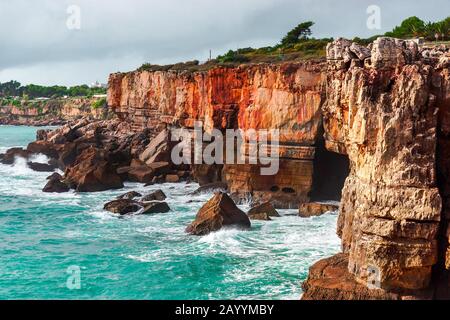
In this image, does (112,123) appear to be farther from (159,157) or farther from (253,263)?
(253,263)

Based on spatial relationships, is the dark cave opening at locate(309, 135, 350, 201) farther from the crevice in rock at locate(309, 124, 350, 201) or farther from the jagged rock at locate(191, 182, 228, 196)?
the jagged rock at locate(191, 182, 228, 196)

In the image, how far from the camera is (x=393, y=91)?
13.9 meters

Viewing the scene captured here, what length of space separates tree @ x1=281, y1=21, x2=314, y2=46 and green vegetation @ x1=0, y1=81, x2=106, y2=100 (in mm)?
110623

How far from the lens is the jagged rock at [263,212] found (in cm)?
2726

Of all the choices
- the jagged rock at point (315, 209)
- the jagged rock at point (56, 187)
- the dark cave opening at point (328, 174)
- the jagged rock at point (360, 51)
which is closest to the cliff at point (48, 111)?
the jagged rock at point (56, 187)

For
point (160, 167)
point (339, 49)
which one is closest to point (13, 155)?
point (160, 167)

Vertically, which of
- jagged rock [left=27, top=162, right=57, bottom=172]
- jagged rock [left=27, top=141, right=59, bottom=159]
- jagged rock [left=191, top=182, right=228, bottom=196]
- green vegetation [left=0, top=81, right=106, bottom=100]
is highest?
green vegetation [left=0, top=81, right=106, bottom=100]

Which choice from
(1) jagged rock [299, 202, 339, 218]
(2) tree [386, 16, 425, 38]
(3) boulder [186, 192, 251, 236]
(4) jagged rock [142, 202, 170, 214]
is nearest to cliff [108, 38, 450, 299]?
(3) boulder [186, 192, 251, 236]

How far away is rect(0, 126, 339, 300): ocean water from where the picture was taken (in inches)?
715

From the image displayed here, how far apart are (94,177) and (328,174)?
16.7 metres

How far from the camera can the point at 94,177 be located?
38.2 m

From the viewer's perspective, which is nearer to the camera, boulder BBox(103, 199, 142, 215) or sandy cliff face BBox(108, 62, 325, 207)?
sandy cliff face BBox(108, 62, 325, 207)
